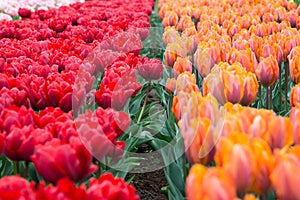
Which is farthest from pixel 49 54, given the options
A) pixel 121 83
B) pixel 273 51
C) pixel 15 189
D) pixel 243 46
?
pixel 15 189

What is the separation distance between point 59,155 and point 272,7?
16.2 ft

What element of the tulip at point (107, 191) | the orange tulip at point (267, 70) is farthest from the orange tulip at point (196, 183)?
the orange tulip at point (267, 70)

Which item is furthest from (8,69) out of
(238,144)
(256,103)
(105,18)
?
(105,18)

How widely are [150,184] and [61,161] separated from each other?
5.71 feet

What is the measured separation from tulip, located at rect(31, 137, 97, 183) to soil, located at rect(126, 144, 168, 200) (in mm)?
1538

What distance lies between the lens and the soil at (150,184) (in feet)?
9.99

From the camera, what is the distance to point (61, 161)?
1479 millimetres

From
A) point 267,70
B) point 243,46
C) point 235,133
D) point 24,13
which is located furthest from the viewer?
point 24,13

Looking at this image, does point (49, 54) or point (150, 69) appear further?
point (49, 54)

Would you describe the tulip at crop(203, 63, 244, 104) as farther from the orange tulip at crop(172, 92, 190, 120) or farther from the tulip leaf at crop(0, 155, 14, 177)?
the tulip leaf at crop(0, 155, 14, 177)

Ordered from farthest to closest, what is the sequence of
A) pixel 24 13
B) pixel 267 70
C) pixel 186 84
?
pixel 24 13
pixel 267 70
pixel 186 84

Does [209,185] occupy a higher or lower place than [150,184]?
higher

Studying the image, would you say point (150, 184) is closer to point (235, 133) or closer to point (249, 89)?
point (249, 89)

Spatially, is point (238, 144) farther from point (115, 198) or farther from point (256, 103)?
point (256, 103)
